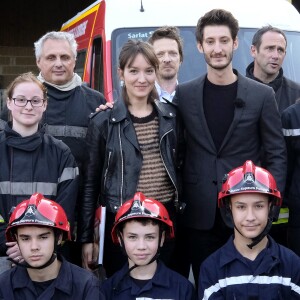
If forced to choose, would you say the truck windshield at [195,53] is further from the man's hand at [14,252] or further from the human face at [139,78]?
the man's hand at [14,252]

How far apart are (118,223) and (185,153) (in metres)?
0.71

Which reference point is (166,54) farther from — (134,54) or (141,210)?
(141,210)

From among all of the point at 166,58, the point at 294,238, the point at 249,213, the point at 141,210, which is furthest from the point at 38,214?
the point at 166,58

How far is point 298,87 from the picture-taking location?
19.6 ft

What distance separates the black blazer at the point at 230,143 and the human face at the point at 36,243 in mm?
1011

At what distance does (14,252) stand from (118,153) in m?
0.92

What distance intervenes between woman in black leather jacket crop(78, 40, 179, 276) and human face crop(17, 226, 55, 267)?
0.45 m

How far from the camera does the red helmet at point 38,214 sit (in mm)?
4492

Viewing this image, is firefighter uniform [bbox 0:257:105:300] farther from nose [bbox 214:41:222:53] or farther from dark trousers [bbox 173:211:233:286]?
nose [bbox 214:41:222:53]

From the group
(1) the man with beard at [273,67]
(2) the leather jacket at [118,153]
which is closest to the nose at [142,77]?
(2) the leather jacket at [118,153]

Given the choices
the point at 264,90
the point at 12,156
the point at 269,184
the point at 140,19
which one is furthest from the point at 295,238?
the point at 140,19

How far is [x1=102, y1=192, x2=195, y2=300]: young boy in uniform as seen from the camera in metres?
4.63

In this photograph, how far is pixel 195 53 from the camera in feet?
24.2

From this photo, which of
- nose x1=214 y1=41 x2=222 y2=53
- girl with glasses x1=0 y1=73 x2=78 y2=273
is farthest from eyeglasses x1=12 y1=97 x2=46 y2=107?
nose x1=214 y1=41 x2=222 y2=53
